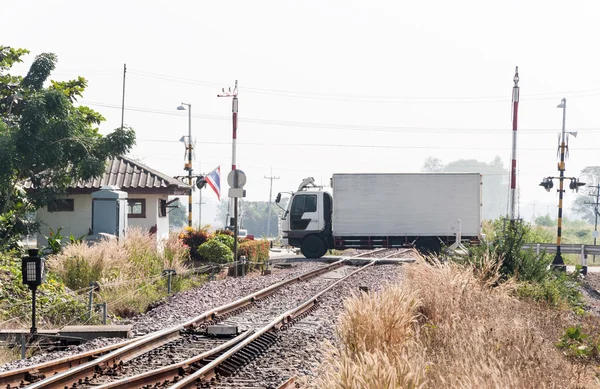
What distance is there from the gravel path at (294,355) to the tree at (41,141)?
1124cm

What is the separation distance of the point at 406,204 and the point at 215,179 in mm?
11402

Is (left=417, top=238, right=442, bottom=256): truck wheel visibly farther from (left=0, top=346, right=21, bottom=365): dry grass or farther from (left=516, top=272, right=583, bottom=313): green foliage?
(left=0, top=346, right=21, bottom=365): dry grass

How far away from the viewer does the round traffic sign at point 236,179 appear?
80.0 feet

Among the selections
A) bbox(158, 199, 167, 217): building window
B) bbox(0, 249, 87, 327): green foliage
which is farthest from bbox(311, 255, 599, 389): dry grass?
bbox(158, 199, 167, 217): building window

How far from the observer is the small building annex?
27875mm

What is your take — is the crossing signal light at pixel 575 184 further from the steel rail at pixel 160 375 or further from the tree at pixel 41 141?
the steel rail at pixel 160 375

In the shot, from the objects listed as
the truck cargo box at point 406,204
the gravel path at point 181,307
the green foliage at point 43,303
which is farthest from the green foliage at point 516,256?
the truck cargo box at point 406,204

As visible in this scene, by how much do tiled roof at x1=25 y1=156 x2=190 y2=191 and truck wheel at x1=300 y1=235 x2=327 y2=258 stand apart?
5887 millimetres

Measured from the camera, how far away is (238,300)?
16188mm

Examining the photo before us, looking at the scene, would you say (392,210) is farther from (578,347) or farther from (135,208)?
(578,347)

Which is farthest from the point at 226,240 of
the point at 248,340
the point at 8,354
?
the point at 8,354

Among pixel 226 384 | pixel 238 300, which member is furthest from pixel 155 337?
pixel 238 300

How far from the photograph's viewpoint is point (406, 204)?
3322 centimetres

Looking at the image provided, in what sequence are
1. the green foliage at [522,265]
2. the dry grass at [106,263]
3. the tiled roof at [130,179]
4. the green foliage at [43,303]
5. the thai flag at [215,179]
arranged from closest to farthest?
the green foliage at [43,303]
the dry grass at [106,263]
the green foliage at [522,265]
the tiled roof at [130,179]
the thai flag at [215,179]
